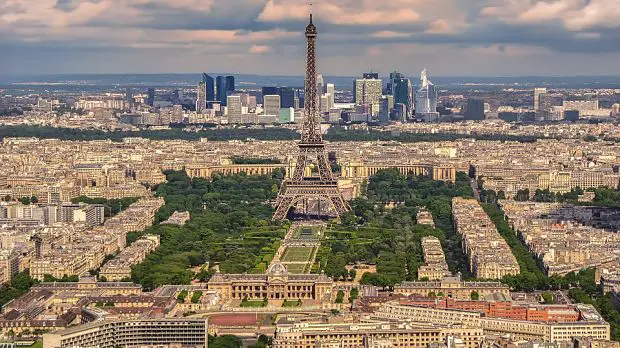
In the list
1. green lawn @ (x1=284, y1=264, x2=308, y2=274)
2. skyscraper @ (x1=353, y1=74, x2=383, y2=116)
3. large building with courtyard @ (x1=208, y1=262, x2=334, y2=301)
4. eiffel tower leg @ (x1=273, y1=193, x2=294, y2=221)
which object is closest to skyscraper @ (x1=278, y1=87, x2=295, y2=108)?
skyscraper @ (x1=353, y1=74, x2=383, y2=116)

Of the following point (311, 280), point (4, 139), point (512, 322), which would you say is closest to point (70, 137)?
point (4, 139)

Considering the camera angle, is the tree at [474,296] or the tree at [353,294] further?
the tree at [353,294]

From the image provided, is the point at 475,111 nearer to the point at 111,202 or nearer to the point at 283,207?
the point at 111,202

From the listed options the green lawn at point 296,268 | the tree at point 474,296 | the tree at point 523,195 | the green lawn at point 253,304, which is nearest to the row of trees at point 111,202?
the green lawn at point 296,268

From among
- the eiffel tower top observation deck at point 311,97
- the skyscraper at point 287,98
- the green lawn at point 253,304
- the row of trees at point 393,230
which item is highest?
the eiffel tower top observation deck at point 311,97

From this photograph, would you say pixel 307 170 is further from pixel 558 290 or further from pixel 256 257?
pixel 558 290

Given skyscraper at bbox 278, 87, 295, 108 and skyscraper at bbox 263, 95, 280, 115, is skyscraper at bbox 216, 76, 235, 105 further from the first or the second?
skyscraper at bbox 263, 95, 280, 115

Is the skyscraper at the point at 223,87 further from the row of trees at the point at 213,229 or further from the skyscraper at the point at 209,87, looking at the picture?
the row of trees at the point at 213,229

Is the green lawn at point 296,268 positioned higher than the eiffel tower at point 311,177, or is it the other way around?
the eiffel tower at point 311,177
